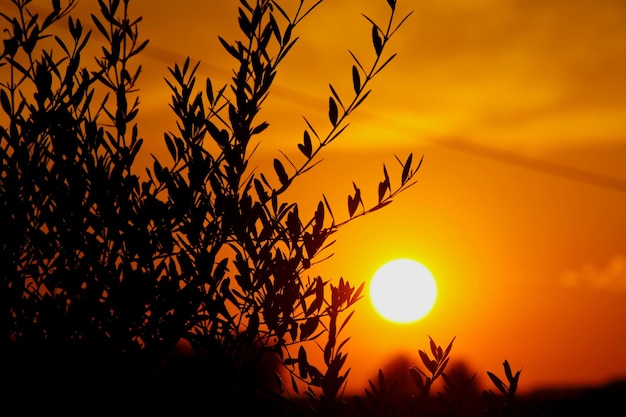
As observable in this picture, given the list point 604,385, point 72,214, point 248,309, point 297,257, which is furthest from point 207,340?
point 604,385

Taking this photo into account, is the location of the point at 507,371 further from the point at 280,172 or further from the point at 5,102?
the point at 5,102

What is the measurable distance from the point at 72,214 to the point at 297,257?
134 centimetres

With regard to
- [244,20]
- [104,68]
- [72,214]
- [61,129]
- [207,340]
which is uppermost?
[244,20]

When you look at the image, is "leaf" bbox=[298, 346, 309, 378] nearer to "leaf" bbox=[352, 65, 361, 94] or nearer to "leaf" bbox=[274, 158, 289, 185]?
"leaf" bbox=[274, 158, 289, 185]

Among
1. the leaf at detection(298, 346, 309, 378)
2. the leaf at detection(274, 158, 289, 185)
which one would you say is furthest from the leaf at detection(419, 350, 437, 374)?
the leaf at detection(274, 158, 289, 185)

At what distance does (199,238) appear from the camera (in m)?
4.98

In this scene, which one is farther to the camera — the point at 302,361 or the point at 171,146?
the point at 171,146

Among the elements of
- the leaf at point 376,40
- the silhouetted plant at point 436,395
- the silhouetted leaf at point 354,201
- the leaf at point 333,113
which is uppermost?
the leaf at point 376,40

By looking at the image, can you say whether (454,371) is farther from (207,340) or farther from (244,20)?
(244,20)

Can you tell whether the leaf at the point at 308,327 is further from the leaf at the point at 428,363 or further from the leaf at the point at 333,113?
the leaf at the point at 333,113

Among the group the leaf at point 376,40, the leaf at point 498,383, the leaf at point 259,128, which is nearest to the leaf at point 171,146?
the leaf at point 259,128

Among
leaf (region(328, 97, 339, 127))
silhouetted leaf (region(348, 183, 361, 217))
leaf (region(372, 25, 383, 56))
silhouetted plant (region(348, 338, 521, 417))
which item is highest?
leaf (region(372, 25, 383, 56))

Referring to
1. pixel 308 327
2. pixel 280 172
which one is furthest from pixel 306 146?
pixel 308 327

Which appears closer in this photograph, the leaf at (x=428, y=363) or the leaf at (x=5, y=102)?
the leaf at (x=428, y=363)
